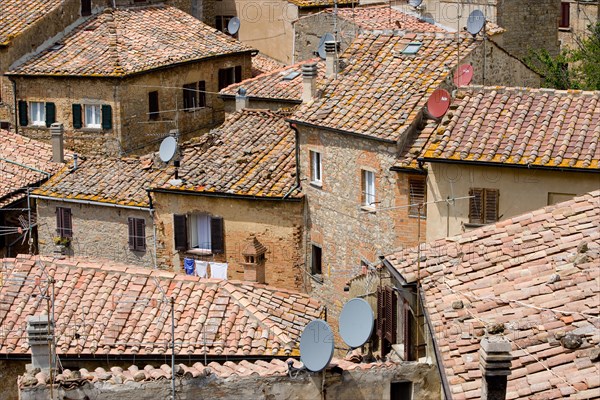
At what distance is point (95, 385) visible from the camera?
21.3 m

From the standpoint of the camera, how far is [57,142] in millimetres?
40719

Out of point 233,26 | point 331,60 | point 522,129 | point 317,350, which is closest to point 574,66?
point 233,26

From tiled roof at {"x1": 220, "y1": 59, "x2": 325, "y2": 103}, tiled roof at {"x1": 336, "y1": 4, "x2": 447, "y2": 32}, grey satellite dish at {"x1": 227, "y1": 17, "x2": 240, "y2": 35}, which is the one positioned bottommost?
tiled roof at {"x1": 220, "y1": 59, "x2": 325, "y2": 103}

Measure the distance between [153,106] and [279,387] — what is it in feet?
81.9

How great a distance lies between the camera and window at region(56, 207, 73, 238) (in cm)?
3750

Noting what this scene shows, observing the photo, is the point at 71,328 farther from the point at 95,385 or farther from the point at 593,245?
the point at 593,245

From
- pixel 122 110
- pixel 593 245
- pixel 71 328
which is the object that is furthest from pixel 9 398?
pixel 122 110

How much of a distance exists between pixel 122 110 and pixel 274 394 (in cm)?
2373

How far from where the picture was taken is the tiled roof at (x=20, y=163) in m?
39.4

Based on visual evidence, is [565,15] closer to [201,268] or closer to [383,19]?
[383,19]

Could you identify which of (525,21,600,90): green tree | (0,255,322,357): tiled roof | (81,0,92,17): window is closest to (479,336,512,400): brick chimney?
(0,255,322,357): tiled roof

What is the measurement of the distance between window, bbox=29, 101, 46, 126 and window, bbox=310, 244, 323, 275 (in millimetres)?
13715

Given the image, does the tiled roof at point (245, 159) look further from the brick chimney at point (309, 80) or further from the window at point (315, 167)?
the brick chimney at point (309, 80)

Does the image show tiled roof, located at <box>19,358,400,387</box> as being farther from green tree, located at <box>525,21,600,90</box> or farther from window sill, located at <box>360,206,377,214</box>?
green tree, located at <box>525,21,600,90</box>
